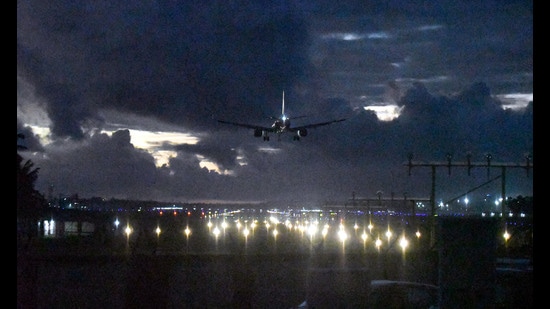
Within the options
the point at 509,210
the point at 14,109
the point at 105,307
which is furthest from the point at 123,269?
the point at 509,210

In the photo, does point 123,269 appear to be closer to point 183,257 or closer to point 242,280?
point 183,257

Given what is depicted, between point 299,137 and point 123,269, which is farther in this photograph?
point 299,137

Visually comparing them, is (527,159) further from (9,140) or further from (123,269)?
(9,140)

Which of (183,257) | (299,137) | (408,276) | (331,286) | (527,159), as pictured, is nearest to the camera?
(331,286)

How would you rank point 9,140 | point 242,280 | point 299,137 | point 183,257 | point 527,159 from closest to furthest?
1. point 9,140
2. point 242,280
3. point 527,159
4. point 183,257
5. point 299,137

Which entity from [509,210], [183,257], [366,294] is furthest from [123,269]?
[509,210]

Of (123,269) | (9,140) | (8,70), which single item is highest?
(8,70)

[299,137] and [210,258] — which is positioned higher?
[299,137]

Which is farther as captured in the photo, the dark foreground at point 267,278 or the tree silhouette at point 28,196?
the tree silhouette at point 28,196

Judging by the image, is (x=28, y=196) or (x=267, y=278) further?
(x=28, y=196)

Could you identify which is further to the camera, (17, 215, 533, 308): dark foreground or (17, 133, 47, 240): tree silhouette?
(17, 133, 47, 240): tree silhouette
